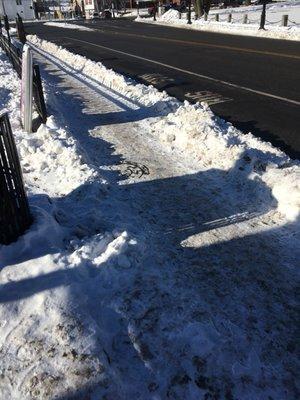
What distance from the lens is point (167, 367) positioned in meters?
3.10

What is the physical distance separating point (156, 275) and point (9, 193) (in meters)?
1.64

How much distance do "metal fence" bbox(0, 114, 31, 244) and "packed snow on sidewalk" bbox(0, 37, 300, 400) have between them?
0.14 metres

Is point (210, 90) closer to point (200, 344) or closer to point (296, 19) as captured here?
point (200, 344)

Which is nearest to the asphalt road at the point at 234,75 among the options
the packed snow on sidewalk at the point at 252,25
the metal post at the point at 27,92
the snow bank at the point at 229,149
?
Result: the snow bank at the point at 229,149

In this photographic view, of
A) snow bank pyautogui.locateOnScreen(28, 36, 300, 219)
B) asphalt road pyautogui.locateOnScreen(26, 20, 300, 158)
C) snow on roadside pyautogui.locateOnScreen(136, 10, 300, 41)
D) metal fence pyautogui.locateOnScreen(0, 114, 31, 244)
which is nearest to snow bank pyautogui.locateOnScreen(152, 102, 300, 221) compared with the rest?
snow bank pyautogui.locateOnScreen(28, 36, 300, 219)

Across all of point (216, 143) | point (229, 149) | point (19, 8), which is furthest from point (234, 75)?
point (19, 8)

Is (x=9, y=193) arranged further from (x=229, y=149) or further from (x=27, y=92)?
(x=27, y=92)

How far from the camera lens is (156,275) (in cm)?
397

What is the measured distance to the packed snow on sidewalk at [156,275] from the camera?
3010mm

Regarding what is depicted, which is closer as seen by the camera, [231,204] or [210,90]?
[231,204]

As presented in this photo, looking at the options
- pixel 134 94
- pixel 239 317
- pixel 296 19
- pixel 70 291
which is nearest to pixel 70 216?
pixel 70 291

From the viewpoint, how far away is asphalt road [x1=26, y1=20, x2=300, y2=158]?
846 centimetres

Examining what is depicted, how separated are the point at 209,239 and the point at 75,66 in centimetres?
1432

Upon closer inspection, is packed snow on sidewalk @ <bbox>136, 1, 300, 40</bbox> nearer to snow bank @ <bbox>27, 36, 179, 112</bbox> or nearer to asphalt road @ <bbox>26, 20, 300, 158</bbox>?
asphalt road @ <bbox>26, 20, 300, 158</bbox>
